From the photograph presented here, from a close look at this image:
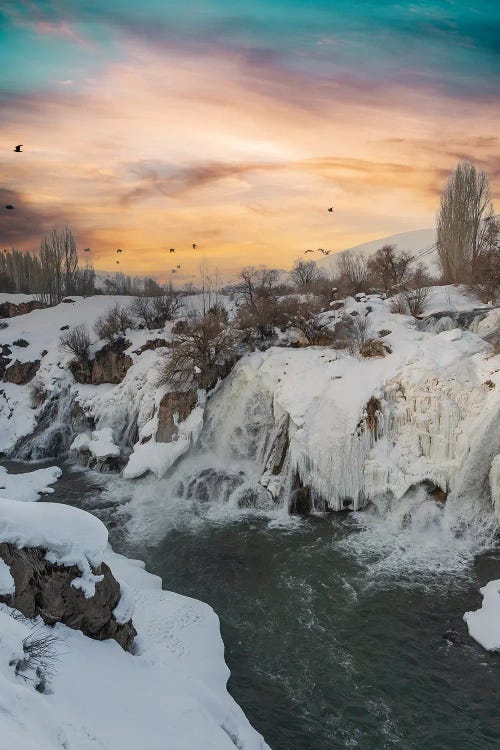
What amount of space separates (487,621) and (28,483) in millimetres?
19427

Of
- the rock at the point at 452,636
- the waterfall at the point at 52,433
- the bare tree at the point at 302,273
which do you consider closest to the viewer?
the rock at the point at 452,636

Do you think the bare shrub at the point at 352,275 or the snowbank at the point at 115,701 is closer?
the snowbank at the point at 115,701

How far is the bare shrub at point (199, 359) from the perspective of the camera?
2433 centimetres

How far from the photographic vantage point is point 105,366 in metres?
31.2

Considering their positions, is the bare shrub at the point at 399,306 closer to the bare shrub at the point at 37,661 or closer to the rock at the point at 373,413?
the rock at the point at 373,413

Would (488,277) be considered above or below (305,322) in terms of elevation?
above

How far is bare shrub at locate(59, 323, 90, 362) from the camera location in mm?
32125

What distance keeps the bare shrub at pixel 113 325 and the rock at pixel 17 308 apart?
12614mm

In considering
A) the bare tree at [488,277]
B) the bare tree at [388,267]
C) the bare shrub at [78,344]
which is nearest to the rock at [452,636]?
the bare tree at [488,277]

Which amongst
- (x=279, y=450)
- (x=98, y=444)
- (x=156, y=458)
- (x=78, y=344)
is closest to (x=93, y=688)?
(x=279, y=450)

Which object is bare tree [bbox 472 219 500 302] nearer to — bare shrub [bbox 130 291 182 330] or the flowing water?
the flowing water

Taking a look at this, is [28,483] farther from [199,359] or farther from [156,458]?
[199,359]

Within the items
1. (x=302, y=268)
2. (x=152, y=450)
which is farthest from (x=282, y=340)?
(x=302, y=268)

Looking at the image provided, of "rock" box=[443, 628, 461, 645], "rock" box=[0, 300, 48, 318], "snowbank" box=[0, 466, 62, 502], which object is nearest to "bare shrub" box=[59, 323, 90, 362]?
"snowbank" box=[0, 466, 62, 502]
